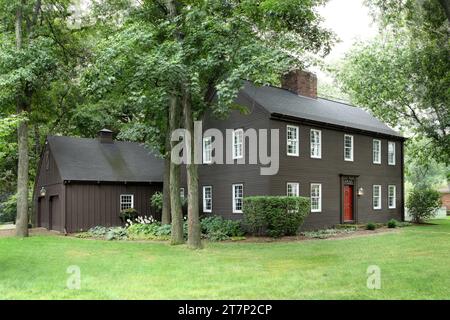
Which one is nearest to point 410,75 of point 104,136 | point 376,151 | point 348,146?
point 376,151

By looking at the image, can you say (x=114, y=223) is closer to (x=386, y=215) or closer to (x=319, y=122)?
(x=319, y=122)

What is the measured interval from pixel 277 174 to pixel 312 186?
271cm

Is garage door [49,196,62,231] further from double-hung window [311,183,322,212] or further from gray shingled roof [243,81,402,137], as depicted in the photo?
double-hung window [311,183,322,212]

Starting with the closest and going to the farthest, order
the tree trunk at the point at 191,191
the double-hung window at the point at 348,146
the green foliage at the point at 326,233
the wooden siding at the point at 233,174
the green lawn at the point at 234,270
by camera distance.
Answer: the green lawn at the point at 234,270
the tree trunk at the point at 191,191
the green foliage at the point at 326,233
the wooden siding at the point at 233,174
the double-hung window at the point at 348,146

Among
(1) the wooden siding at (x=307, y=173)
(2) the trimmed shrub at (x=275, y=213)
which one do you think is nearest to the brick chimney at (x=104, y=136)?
(1) the wooden siding at (x=307, y=173)

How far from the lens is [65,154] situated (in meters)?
24.9

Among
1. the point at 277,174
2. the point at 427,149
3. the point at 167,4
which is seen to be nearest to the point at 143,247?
the point at 277,174

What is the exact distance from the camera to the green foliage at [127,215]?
80.9 feet

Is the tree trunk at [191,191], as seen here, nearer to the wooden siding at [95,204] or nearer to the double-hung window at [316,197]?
the double-hung window at [316,197]

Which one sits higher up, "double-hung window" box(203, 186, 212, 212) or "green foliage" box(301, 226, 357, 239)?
"double-hung window" box(203, 186, 212, 212)

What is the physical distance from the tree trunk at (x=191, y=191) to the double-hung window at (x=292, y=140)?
6.17 meters

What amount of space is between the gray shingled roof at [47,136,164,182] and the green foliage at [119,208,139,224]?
1.68 metres

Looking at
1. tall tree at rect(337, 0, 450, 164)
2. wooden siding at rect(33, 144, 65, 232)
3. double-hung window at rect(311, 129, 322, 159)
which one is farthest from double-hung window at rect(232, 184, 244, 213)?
tall tree at rect(337, 0, 450, 164)

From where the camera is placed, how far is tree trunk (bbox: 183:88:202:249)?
1573 centimetres
